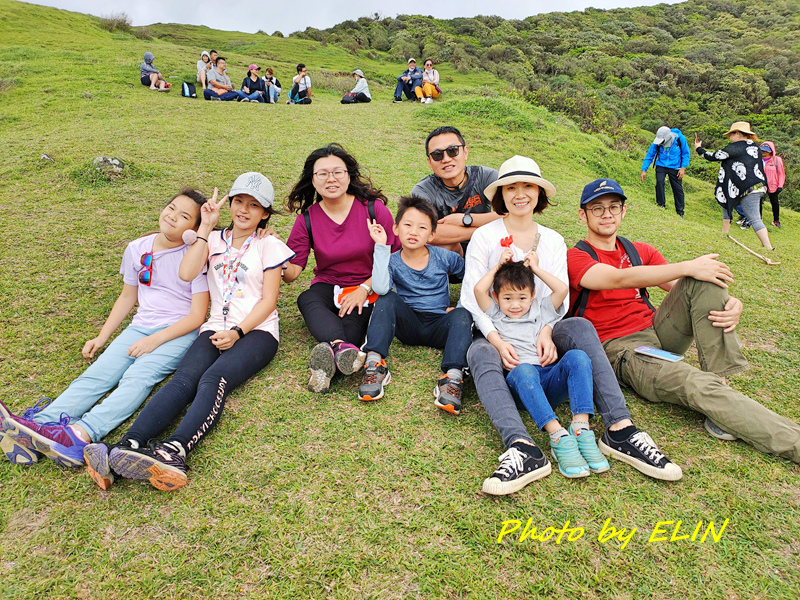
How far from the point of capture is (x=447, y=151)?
445cm

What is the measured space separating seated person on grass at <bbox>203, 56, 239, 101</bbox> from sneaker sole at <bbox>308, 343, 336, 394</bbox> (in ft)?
44.4

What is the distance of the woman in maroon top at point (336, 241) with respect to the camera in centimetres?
376

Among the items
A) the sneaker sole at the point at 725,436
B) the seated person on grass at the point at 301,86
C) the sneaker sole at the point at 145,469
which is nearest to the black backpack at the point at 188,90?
the seated person on grass at the point at 301,86

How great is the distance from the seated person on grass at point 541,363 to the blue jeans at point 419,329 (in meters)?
0.21

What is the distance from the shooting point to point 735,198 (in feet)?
29.3

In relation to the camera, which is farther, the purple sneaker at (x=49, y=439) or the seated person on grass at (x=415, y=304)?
the seated person on grass at (x=415, y=304)

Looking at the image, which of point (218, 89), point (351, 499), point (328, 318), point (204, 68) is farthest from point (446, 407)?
point (204, 68)

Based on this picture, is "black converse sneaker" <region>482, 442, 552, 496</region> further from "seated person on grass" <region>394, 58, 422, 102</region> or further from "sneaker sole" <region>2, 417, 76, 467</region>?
"seated person on grass" <region>394, 58, 422, 102</region>

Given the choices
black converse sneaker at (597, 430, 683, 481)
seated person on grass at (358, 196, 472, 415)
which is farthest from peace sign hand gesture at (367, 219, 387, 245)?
black converse sneaker at (597, 430, 683, 481)

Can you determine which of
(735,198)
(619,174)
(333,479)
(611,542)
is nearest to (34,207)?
(333,479)

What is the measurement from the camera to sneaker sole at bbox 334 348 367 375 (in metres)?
3.27

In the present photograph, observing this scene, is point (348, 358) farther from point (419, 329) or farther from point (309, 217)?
point (309, 217)

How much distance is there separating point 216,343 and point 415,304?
5.04 ft

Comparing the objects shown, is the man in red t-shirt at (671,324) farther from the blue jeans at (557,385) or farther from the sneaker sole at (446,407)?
the sneaker sole at (446,407)
